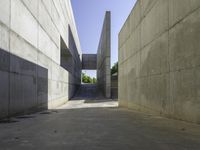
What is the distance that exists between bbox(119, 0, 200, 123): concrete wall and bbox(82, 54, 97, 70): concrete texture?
48.1 m

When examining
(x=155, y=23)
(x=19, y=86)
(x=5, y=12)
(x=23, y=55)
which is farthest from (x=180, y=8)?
(x=19, y=86)

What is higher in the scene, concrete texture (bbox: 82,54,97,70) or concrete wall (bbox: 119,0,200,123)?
concrete texture (bbox: 82,54,97,70)

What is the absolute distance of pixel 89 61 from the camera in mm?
63875

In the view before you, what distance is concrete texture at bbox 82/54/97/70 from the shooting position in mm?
61603

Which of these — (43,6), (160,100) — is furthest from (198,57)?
(43,6)

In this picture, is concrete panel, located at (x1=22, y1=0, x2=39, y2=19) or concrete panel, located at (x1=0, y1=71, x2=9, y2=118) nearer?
concrete panel, located at (x1=0, y1=71, x2=9, y2=118)

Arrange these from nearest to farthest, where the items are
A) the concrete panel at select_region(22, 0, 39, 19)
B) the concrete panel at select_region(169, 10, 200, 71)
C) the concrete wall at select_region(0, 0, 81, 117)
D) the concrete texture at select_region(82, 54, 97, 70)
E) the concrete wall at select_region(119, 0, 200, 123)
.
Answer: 1. the concrete panel at select_region(169, 10, 200, 71)
2. the concrete wall at select_region(119, 0, 200, 123)
3. the concrete wall at select_region(0, 0, 81, 117)
4. the concrete panel at select_region(22, 0, 39, 19)
5. the concrete texture at select_region(82, 54, 97, 70)

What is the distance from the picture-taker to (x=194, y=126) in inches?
245

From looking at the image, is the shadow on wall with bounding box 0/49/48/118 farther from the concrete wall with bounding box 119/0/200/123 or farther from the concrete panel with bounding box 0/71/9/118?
the concrete wall with bounding box 119/0/200/123

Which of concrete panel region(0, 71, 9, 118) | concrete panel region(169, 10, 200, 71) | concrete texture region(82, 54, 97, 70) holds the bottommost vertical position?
concrete panel region(0, 71, 9, 118)

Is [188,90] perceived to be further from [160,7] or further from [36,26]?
[36,26]

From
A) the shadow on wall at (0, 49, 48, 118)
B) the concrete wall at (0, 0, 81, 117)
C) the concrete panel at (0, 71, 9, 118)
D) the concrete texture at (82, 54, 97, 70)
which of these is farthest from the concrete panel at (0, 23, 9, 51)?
the concrete texture at (82, 54, 97, 70)

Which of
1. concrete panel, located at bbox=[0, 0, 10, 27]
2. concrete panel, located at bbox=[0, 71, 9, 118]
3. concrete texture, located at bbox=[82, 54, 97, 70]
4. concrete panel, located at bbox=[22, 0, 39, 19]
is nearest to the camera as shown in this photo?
concrete panel, located at bbox=[0, 71, 9, 118]

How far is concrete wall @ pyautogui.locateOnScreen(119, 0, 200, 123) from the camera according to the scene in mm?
6570
